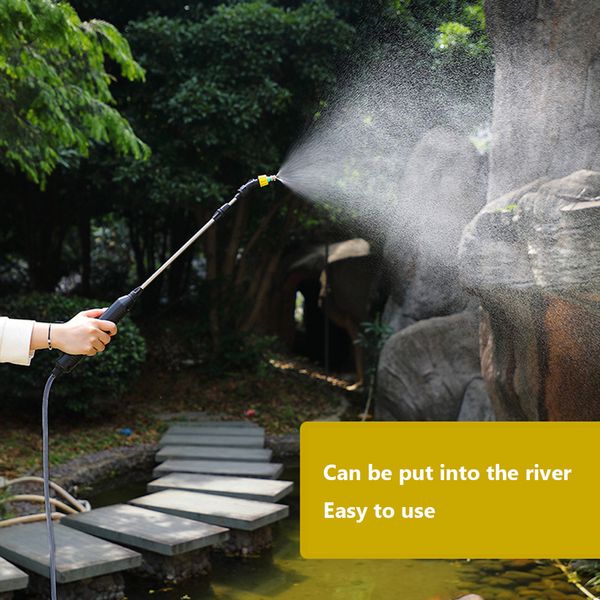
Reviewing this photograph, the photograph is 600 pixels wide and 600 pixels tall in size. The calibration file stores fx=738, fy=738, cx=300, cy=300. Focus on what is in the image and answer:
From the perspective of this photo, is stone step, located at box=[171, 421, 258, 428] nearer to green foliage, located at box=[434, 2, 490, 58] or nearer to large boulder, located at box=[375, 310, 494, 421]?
large boulder, located at box=[375, 310, 494, 421]

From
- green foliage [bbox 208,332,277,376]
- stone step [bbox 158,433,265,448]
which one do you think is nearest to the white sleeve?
stone step [bbox 158,433,265,448]

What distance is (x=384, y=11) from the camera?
711cm

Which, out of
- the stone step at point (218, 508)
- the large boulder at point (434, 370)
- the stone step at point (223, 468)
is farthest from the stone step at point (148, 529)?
the large boulder at point (434, 370)

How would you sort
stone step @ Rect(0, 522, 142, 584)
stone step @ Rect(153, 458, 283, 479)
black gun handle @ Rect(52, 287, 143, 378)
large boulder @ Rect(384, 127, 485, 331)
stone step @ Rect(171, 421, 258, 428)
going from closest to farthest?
black gun handle @ Rect(52, 287, 143, 378) → stone step @ Rect(0, 522, 142, 584) → stone step @ Rect(153, 458, 283, 479) → large boulder @ Rect(384, 127, 485, 331) → stone step @ Rect(171, 421, 258, 428)

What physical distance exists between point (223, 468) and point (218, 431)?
1699 millimetres

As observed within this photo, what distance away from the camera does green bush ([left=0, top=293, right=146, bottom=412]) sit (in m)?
7.67

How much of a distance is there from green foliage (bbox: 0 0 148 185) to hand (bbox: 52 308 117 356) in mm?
3261

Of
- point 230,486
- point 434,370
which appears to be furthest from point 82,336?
point 434,370

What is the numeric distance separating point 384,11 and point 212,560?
17.1 ft

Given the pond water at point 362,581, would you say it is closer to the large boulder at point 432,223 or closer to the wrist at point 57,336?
the large boulder at point 432,223

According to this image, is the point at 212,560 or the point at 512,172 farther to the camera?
the point at 212,560

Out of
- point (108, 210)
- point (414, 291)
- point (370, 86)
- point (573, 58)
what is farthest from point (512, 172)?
point (108, 210)

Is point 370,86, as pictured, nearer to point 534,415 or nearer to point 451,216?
point 451,216

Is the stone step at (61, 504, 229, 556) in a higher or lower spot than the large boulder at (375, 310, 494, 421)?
lower
